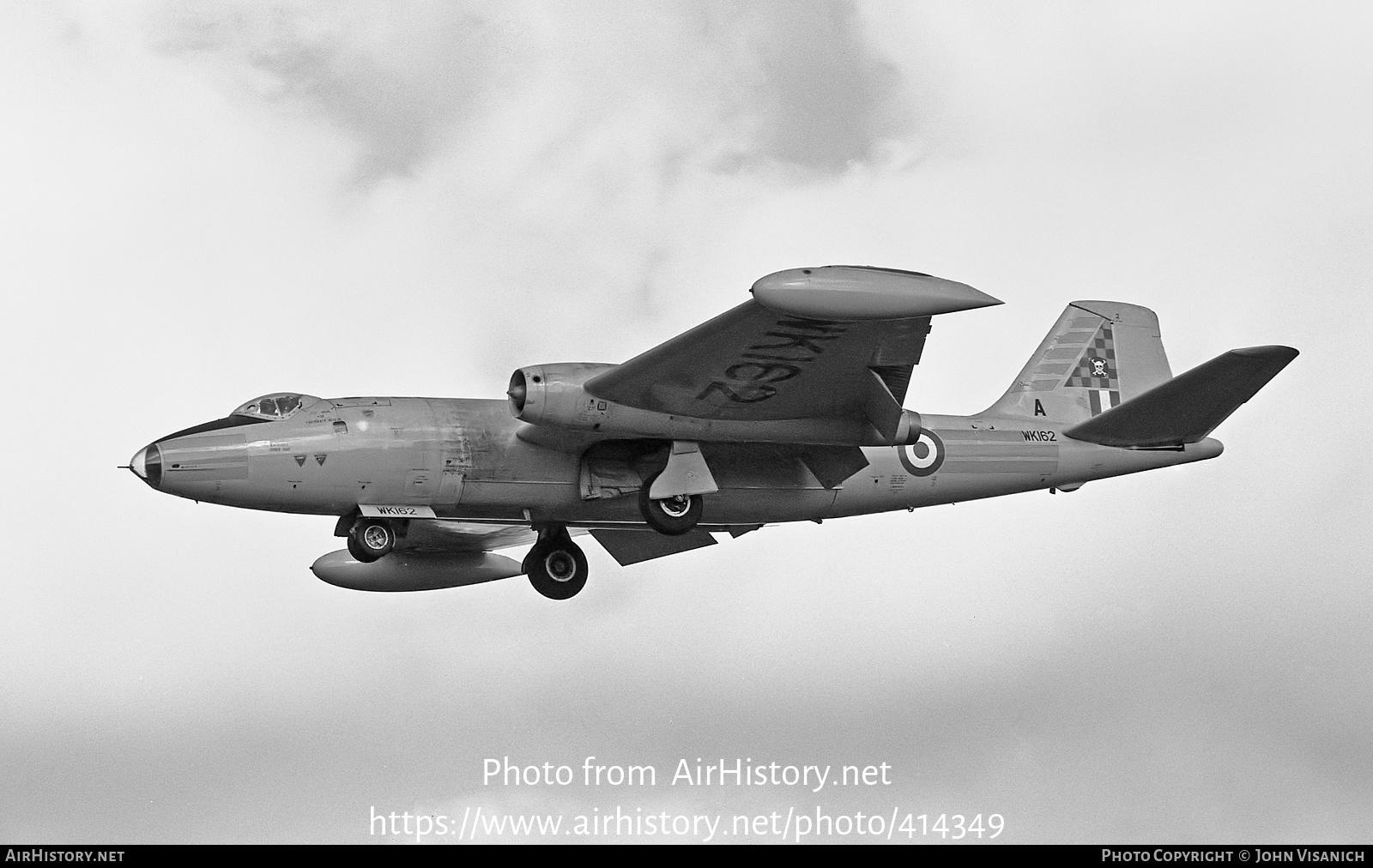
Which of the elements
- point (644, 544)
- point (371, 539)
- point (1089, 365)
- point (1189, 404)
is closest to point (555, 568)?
point (644, 544)

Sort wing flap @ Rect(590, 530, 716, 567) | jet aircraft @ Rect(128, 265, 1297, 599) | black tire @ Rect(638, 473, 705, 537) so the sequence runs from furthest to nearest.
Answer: wing flap @ Rect(590, 530, 716, 567) → black tire @ Rect(638, 473, 705, 537) → jet aircraft @ Rect(128, 265, 1297, 599)

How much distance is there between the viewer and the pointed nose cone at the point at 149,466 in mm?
24812

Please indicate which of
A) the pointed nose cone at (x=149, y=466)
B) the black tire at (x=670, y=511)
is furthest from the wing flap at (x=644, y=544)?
the pointed nose cone at (x=149, y=466)

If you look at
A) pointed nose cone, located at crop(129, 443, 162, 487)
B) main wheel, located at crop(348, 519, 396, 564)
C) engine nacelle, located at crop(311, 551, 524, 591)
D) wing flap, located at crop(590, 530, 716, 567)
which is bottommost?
main wheel, located at crop(348, 519, 396, 564)

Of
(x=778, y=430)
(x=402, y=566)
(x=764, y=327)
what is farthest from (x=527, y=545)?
(x=764, y=327)

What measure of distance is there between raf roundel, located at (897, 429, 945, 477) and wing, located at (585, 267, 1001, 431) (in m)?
2.25

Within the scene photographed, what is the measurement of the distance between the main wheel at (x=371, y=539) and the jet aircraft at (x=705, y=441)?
0.09 feet

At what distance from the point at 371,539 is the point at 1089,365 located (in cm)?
1299

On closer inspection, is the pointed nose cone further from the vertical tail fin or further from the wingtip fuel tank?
the vertical tail fin

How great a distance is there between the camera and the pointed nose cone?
2481 centimetres

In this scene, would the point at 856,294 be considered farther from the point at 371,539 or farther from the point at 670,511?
the point at 371,539

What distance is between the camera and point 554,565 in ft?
94.6

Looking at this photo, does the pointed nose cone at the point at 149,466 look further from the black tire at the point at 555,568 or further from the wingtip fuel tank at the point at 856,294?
the wingtip fuel tank at the point at 856,294

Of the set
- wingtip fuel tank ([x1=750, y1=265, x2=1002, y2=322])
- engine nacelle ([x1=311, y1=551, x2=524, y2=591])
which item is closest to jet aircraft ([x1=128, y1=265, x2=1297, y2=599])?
wingtip fuel tank ([x1=750, y1=265, x2=1002, y2=322])
